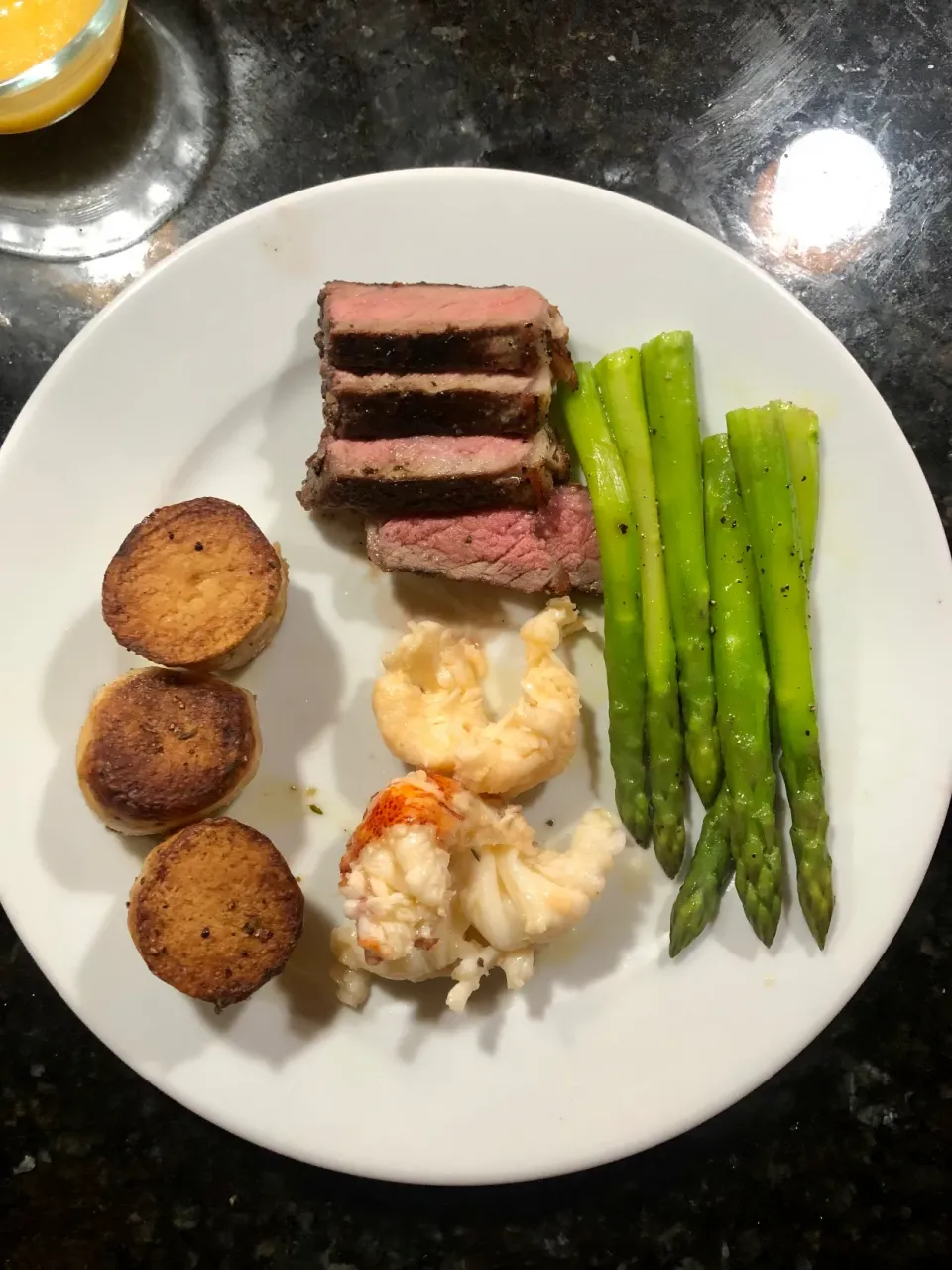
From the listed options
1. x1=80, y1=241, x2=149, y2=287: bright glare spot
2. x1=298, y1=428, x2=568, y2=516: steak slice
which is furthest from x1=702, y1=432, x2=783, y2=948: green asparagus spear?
x1=80, y1=241, x2=149, y2=287: bright glare spot

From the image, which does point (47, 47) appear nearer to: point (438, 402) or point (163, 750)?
point (438, 402)

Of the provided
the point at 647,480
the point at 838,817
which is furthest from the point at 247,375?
the point at 838,817

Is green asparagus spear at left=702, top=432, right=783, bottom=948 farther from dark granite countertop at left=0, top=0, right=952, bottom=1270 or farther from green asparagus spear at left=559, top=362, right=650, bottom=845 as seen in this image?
dark granite countertop at left=0, top=0, right=952, bottom=1270

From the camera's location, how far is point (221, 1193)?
8.91 feet

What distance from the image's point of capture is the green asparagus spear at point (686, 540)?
2.54 metres

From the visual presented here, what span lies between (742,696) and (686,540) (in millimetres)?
432

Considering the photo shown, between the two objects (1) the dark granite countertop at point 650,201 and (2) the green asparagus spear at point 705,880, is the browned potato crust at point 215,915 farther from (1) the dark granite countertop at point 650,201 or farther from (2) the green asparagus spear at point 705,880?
(2) the green asparagus spear at point 705,880

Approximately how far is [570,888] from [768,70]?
255 centimetres

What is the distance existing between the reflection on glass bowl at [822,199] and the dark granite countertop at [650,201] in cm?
3

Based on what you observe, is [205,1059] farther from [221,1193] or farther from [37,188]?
[37,188]

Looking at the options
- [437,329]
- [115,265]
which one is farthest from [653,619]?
[115,265]

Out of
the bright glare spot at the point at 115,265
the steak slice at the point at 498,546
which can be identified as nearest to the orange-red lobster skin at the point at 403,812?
the steak slice at the point at 498,546

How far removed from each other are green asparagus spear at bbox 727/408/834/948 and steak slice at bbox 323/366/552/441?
539 mm

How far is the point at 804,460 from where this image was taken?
254 centimetres
